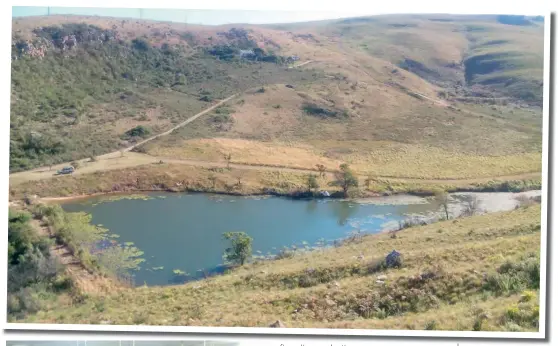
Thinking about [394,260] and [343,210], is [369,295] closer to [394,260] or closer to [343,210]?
[394,260]

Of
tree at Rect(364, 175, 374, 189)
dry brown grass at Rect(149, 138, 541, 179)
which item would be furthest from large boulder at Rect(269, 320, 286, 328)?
dry brown grass at Rect(149, 138, 541, 179)

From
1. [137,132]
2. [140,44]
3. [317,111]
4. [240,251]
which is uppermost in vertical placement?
[140,44]

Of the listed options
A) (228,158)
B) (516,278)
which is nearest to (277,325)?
(516,278)

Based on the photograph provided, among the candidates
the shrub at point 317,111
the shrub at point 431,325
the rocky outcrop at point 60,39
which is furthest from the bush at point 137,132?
the shrub at point 431,325

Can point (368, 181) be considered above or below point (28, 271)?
above

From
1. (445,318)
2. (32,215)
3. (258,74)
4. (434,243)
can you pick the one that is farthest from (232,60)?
(445,318)

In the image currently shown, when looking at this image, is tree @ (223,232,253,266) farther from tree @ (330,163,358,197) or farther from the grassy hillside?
tree @ (330,163,358,197)

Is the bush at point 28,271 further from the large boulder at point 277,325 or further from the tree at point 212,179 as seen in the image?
the tree at point 212,179
